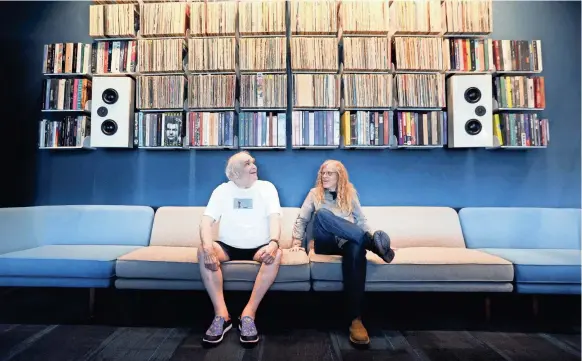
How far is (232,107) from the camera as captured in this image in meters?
2.88

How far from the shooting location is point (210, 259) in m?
1.99

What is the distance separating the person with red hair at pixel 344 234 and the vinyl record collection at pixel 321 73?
0.50 meters

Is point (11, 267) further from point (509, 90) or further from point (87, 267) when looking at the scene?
point (509, 90)

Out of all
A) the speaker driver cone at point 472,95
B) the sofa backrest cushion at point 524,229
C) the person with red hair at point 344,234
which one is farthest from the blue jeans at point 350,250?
the speaker driver cone at point 472,95

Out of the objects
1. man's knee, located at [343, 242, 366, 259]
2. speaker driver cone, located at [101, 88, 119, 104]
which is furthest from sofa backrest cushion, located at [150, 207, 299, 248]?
speaker driver cone, located at [101, 88, 119, 104]

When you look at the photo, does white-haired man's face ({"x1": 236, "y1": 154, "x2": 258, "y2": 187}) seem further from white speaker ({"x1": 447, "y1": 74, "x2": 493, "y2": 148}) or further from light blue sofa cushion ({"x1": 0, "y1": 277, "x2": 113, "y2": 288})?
white speaker ({"x1": 447, "y1": 74, "x2": 493, "y2": 148})

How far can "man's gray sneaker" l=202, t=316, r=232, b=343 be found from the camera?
1.85 m

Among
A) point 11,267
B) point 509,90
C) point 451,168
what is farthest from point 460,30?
point 11,267

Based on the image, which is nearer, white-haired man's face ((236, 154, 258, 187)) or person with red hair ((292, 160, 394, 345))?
person with red hair ((292, 160, 394, 345))

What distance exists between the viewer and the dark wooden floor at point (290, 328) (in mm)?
1772

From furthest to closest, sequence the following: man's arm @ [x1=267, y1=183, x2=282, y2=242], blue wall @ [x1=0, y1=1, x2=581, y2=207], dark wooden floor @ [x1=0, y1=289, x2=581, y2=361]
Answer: blue wall @ [x1=0, y1=1, x2=581, y2=207], man's arm @ [x1=267, y1=183, x2=282, y2=242], dark wooden floor @ [x1=0, y1=289, x2=581, y2=361]

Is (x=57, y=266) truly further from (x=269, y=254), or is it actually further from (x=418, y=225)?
(x=418, y=225)

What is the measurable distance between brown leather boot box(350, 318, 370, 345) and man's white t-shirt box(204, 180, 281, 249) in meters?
0.71

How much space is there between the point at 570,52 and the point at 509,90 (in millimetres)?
882
